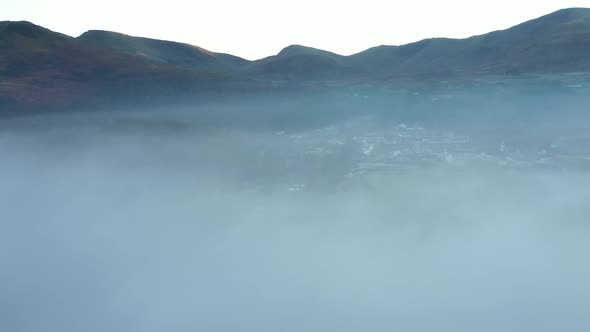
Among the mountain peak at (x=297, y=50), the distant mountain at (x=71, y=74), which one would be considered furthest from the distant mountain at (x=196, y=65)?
the mountain peak at (x=297, y=50)

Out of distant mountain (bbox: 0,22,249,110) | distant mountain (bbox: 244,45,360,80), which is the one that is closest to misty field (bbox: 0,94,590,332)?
distant mountain (bbox: 0,22,249,110)

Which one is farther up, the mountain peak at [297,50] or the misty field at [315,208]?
the mountain peak at [297,50]

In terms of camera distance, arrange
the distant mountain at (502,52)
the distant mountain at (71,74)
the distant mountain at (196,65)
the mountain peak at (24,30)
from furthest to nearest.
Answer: the mountain peak at (24,30) < the distant mountain at (502,52) < the distant mountain at (196,65) < the distant mountain at (71,74)

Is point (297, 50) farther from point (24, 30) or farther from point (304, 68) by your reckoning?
point (24, 30)

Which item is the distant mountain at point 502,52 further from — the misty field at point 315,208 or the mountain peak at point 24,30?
the mountain peak at point 24,30

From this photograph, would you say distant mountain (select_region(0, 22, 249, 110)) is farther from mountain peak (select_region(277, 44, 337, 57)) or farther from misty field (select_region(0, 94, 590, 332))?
mountain peak (select_region(277, 44, 337, 57))

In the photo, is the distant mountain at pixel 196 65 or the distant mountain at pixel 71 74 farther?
the distant mountain at pixel 196 65

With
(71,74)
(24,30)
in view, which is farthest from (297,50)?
(24,30)

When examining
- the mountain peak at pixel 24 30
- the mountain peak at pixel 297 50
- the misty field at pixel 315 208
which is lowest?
the misty field at pixel 315 208

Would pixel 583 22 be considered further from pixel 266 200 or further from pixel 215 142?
pixel 266 200
